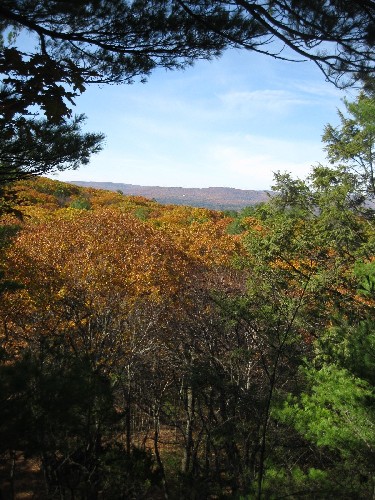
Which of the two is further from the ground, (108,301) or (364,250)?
(364,250)

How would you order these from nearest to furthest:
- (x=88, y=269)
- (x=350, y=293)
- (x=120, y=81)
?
1. (x=120, y=81)
2. (x=88, y=269)
3. (x=350, y=293)

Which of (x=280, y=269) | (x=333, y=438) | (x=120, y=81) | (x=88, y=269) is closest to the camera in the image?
(x=120, y=81)

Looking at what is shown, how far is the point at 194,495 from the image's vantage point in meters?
7.29

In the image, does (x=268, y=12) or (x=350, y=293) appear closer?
(x=268, y=12)

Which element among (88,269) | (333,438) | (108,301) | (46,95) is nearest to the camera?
(46,95)

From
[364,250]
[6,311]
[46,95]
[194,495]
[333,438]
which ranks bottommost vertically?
[194,495]

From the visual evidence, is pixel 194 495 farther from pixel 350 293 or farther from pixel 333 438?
pixel 350 293

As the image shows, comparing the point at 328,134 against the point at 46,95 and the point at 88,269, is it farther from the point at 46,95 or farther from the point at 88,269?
the point at 46,95

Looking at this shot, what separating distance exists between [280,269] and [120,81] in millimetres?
10074

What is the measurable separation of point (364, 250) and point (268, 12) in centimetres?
940

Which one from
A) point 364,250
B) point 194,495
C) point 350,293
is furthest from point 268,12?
point 350,293

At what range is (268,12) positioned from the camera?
433 centimetres

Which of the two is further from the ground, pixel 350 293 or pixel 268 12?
pixel 268 12

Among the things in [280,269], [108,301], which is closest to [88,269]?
[108,301]
